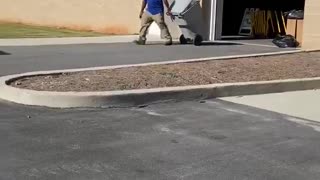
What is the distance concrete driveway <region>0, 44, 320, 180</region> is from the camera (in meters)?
6.12

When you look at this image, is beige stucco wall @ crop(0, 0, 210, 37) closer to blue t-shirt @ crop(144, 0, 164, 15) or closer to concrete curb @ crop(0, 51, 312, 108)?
blue t-shirt @ crop(144, 0, 164, 15)

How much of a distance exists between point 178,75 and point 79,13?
12.7 metres

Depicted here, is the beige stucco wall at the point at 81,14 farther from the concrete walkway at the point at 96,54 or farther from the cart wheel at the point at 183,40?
the concrete walkway at the point at 96,54

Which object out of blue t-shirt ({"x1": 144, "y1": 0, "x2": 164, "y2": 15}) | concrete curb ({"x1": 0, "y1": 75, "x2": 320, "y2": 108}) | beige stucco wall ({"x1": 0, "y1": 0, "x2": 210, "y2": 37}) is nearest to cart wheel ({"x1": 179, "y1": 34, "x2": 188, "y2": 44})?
beige stucco wall ({"x1": 0, "y1": 0, "x2": 210, "y2": 37})

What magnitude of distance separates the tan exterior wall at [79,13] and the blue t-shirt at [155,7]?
4360 millimetres

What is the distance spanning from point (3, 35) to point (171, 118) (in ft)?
38.7

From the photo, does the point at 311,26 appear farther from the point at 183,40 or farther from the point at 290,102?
the point at 290,102

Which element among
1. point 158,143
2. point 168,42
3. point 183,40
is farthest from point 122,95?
point 183,40

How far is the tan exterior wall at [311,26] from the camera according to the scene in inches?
687

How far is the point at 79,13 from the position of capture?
23.0 meters

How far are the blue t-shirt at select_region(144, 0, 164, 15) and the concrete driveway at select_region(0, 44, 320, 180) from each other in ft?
23.8

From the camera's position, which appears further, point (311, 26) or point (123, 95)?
point (311, 26)

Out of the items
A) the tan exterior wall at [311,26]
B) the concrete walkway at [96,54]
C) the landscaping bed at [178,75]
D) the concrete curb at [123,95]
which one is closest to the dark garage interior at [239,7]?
→ the tan exterior wall at [311,26]

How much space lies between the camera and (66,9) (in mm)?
23375
